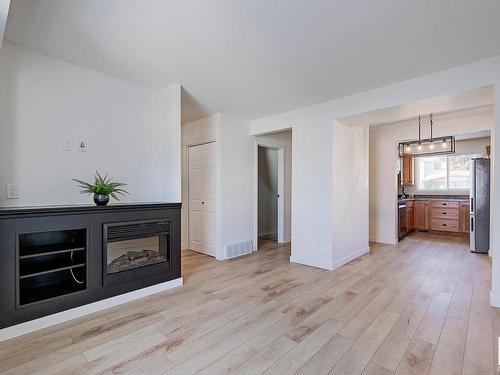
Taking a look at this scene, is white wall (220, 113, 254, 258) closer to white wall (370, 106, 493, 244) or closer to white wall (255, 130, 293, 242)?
white wall (255, 130, 293, 242)

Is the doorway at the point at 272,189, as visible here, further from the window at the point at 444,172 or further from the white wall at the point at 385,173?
the window at the point at 444,172

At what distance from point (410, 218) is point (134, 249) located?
650 cm

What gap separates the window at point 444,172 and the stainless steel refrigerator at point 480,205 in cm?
243

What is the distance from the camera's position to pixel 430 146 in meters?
4.37

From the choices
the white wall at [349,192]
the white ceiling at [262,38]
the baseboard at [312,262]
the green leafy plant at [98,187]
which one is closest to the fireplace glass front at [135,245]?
the green leafy plant at [98,187]

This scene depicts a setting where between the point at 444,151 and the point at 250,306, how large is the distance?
4156 mm

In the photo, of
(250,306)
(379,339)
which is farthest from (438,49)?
(250,306)

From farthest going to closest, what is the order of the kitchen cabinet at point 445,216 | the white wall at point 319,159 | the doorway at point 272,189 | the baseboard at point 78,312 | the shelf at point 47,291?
the kitchen cabinet at point 445,216, the doorway at point 272,189, the white wall at point 319,159, the shelf at point 47,291, the baseboard at point 78,312

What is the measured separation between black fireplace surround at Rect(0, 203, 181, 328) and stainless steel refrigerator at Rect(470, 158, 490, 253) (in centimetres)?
506

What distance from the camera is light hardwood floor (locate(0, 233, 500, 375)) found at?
1627 mm

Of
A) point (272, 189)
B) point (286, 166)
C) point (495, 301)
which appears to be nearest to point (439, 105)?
point (495, 301)

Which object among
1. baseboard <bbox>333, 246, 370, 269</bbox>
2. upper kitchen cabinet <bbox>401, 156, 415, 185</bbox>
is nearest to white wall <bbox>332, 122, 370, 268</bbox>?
baseboard <bbox>333, 246, 370, 269</bbox>

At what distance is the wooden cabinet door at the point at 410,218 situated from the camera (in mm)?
6118

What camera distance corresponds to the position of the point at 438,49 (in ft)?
7.30
